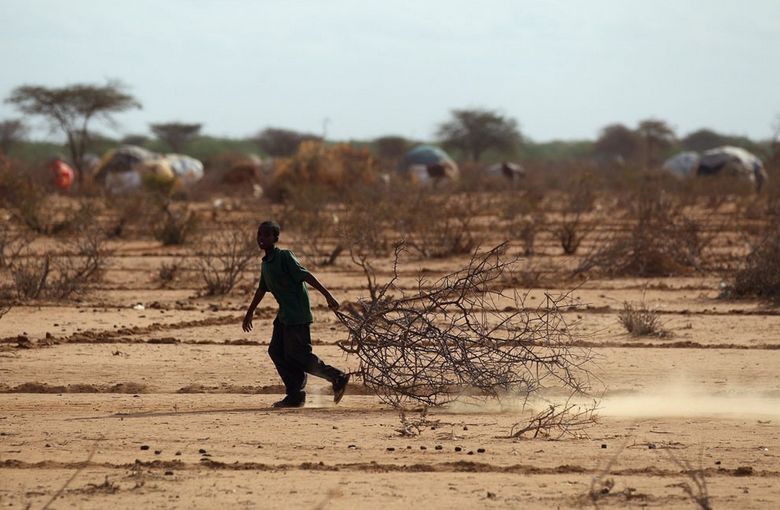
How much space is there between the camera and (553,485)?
6.36m

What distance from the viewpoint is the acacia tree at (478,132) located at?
6950 centimetres

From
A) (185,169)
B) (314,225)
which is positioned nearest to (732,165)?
(185,169)

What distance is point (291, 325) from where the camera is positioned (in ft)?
28.0

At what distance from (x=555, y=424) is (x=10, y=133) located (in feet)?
187

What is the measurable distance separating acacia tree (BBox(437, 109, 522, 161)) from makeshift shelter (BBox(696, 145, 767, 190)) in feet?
93.0

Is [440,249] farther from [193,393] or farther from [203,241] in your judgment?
[193,393]

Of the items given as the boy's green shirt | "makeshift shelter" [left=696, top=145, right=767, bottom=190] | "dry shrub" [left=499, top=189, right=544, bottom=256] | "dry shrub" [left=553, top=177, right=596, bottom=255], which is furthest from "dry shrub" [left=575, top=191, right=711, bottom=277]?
"makeshift shelter" [left=696, top=145, right=767, bottom=190]

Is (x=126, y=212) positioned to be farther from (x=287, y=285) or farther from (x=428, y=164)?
(x=428, y=164)

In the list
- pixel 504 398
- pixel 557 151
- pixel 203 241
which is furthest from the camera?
pixel 557 151

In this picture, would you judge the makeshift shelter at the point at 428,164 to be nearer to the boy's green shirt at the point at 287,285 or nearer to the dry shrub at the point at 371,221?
the dry shrub at the point at 371,221

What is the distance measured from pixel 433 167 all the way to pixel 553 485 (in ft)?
115

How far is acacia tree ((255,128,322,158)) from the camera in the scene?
6838 centimetres

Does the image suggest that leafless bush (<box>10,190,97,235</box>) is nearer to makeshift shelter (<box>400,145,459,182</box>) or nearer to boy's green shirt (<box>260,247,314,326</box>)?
boy's green shirt (<box>260,247,314,326</box>)

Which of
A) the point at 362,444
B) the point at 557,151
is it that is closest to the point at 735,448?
the point at 362,444
